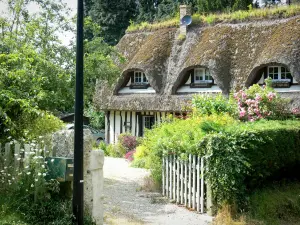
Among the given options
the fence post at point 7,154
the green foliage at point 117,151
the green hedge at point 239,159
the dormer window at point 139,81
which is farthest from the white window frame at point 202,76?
the fence post at point 7,154

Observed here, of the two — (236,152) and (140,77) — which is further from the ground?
(140,77)

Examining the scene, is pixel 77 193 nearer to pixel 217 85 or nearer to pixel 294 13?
pixel 217 85

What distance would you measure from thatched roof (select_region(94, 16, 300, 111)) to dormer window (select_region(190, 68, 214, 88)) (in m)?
0.60

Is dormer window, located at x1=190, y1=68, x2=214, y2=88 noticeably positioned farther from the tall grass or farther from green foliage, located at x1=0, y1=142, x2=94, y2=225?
green foliage, located at x1=0, y1=142, x2=94, y2=225

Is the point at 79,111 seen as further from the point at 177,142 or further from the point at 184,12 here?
the point at 184,12

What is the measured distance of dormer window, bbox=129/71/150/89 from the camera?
20.5 metres

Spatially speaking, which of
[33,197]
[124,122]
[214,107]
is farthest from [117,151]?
[33,197]

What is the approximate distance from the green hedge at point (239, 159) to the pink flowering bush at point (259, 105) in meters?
3.99

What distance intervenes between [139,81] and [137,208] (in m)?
12.6

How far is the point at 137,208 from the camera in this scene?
9094mm

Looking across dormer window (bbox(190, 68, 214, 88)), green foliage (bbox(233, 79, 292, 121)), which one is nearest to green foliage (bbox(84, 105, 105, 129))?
dormer window (bbox(190, 68, 214, 88))

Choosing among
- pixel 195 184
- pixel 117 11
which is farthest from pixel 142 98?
pixel 117 11

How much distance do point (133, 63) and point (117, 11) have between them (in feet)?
55.9

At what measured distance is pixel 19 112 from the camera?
834cm
